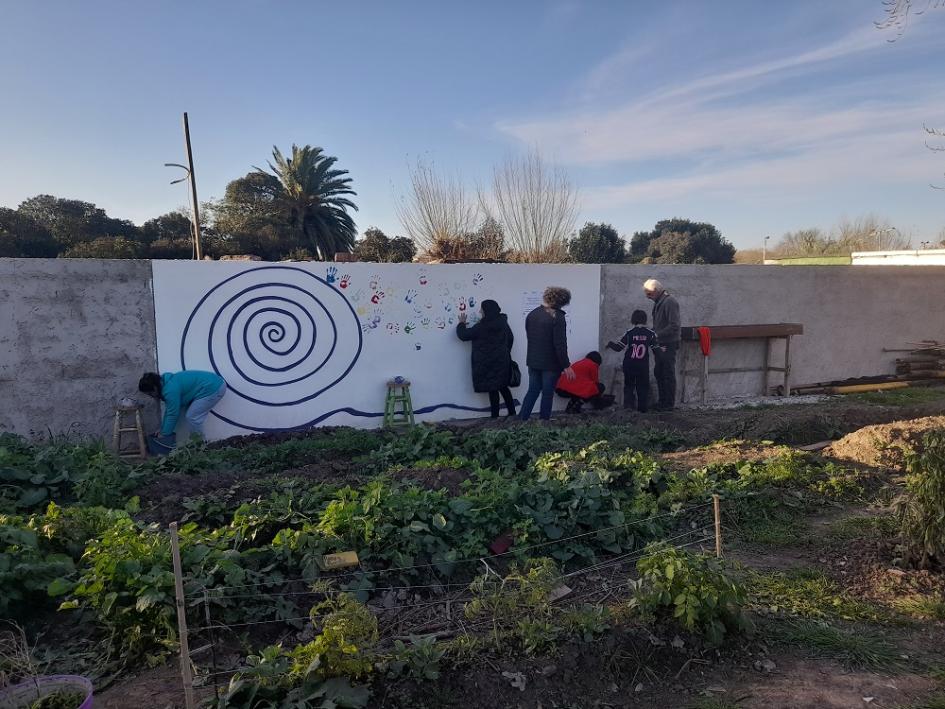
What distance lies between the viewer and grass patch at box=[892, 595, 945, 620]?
140 inches

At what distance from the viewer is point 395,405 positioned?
9469 millimetres

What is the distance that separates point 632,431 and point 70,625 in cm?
604

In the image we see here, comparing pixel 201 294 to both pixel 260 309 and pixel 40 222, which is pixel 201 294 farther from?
pixel 40 222

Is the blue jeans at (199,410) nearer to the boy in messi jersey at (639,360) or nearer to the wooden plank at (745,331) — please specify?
the boy in messi jersey at (639,360)

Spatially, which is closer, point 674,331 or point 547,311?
point 547,311

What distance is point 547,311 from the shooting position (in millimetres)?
9203

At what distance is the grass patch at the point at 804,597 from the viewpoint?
3592 mm

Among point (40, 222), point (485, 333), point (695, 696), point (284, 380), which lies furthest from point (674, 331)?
point (40, 222)

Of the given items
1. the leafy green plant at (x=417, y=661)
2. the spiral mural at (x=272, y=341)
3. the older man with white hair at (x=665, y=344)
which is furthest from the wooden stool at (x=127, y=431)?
the older man with white hair at (x=665, y=344)

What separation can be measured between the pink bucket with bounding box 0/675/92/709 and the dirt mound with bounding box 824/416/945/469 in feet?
20.7

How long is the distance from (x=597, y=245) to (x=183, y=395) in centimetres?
2337

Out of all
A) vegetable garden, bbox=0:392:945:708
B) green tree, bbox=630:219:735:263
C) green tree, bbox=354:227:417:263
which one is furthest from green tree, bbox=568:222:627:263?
vegetable garden, bbox=0:392:945:708

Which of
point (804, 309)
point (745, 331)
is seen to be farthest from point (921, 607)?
point (804, 309)

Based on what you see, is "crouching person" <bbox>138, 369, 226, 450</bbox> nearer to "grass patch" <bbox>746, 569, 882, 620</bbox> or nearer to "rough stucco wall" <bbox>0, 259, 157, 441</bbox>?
"rough stucco wall" <bbox>0, 259, 157, 441</bbox>
